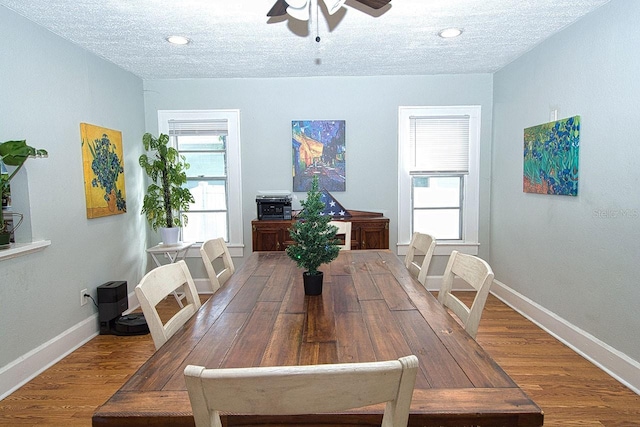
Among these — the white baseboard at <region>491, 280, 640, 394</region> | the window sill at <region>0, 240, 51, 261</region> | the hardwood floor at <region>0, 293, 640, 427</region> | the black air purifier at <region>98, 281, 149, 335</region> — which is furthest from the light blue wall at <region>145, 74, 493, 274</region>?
the window sill at <region>0, 240, 51, 261</region>

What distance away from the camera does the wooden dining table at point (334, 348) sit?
2.94ft

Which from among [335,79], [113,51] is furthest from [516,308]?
[113,51]

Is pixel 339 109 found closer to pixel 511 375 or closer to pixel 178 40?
pixel 178 40

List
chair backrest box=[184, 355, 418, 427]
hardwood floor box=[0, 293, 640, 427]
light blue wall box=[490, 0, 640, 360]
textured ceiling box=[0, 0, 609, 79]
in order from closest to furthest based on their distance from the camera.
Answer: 1. chair backrest box=[184, 355, 418, 427]
2. hardwood floor box=[0, 293, 640, 427]
3. light blue wall box=[490, 0, 640, 360]
4. textured ceiling box=[0, 0, 609, 79]

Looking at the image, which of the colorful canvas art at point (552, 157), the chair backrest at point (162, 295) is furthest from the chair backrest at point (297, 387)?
the colorful canvas art at point (552, 157)

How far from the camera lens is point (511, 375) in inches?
103

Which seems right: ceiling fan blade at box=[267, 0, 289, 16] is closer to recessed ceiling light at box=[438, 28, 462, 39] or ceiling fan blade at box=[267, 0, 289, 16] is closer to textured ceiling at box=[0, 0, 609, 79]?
textured ceiling at box=[0, 0, 609, 79]

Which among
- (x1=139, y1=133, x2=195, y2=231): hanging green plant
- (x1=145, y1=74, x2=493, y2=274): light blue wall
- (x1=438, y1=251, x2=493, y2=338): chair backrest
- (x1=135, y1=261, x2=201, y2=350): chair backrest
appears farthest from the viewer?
(x1=145, y1=74, x2=493, y2=274): light blue wall

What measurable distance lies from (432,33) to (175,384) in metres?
3.07

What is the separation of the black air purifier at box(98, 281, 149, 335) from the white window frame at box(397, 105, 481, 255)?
9.24 ft

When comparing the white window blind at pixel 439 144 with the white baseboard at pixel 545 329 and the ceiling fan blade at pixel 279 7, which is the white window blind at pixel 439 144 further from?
the ceiling fan blade at pixel 279 7

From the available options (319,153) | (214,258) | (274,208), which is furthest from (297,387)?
(319,153)

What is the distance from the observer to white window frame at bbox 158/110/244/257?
4.40m

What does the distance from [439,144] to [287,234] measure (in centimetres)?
201
